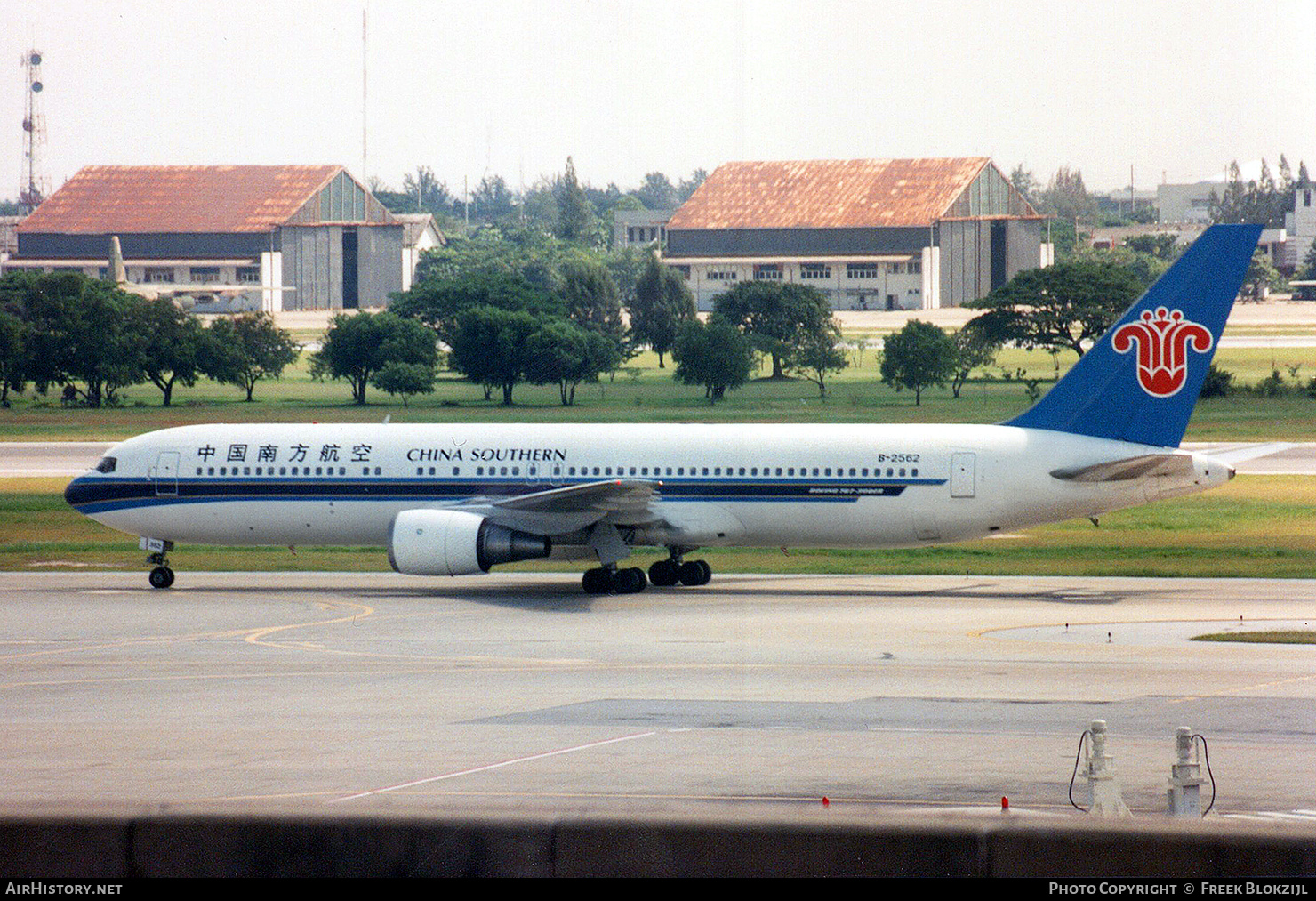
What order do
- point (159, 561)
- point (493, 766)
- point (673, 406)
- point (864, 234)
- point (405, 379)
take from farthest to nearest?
point (864, 234)
point (405, 379)
point (673, 406)
point (159, 561)
point (493, 766)

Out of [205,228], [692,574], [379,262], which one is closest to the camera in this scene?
[692,574]

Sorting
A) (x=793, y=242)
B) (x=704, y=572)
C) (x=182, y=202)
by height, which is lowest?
(x=704, y=572)

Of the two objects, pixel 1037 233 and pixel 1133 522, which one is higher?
pixel 1037 233

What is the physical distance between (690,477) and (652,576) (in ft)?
10.6

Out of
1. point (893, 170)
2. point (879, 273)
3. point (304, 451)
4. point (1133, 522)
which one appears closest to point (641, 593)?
point (304, 451)

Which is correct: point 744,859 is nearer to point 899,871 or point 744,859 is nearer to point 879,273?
point 899,871

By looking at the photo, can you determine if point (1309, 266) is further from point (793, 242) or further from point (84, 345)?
point (84, 345)

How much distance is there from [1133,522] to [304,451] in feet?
90.5

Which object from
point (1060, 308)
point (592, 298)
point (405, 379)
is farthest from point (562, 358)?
point (1060, 308)

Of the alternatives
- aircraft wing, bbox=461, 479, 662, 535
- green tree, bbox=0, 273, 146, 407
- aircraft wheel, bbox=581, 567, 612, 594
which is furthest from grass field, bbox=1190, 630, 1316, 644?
green tree, bbox=0, 273, 146, 407

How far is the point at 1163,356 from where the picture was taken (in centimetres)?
3841

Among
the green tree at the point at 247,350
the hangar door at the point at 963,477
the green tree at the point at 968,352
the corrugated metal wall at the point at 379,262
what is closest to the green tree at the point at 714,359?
the green tree at the point at 968,352

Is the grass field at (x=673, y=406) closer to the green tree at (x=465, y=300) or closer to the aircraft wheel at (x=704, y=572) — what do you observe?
the green tree at (x=465, y=300)

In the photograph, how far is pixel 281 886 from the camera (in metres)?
13.6
